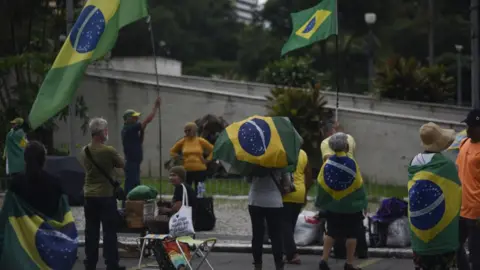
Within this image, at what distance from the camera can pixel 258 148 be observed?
10758mm

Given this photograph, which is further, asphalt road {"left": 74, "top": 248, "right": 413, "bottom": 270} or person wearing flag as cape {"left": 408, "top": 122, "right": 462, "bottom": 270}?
asphalt road {"left": 74, "top": 248, "right": 413, "bottom": 270}

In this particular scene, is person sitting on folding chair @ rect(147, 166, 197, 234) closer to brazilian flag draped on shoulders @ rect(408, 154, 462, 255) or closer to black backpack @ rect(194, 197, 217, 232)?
black backpack @ rect(194, 197, 217, 232)

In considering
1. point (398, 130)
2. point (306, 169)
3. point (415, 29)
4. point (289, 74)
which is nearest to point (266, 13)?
point (415, 29)

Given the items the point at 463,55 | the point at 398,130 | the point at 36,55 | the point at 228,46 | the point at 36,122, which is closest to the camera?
the point at 36,122

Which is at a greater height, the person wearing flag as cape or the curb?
the person wearing flag as cape

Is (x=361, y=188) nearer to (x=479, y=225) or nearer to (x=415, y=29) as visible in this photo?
(x=479, y=225)

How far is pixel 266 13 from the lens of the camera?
6375cm

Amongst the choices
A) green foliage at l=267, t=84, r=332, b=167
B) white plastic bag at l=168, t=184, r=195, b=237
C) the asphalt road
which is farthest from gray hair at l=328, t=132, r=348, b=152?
green foliage at l=267, t=84, r=332, b=167

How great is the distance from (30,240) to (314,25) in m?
8.71

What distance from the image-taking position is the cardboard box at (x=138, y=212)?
12695 millimetres

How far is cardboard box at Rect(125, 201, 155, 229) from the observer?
41.7ft

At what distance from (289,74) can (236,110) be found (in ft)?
7.67

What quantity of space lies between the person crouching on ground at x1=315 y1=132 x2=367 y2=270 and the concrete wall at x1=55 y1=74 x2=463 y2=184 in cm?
1322

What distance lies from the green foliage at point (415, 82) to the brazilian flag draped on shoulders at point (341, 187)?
17690 mm
